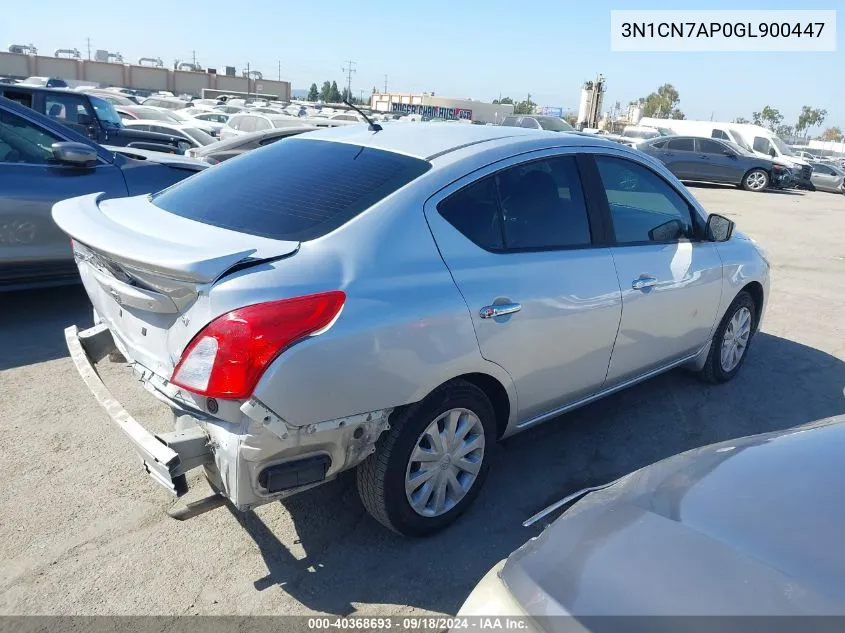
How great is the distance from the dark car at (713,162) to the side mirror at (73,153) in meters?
19.4

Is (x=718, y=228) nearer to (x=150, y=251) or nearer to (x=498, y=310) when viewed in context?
(x=498, y=310)

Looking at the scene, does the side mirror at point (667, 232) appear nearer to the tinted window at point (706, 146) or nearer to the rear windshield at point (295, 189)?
the rear windshield at point (295, 189)

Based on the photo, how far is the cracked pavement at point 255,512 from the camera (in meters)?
2.76

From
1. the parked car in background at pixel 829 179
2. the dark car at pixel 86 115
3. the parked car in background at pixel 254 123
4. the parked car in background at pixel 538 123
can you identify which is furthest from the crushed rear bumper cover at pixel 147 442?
the parked car in background at pixel 829 179

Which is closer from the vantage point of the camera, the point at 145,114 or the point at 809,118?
the point at 145,114

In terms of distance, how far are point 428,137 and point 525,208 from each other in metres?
0.60

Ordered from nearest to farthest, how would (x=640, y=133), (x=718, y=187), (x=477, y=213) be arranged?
(x=477, y=213) → (x=718, y=187) → (x=640, y=133)

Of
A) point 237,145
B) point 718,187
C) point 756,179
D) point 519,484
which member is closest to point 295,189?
point 519,484

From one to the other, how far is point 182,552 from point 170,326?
3.40ft

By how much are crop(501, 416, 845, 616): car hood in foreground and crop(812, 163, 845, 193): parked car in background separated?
2924 cm

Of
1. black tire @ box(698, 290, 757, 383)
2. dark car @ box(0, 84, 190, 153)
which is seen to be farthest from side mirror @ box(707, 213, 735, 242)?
dark car @ box(0, 84, 190, 153)

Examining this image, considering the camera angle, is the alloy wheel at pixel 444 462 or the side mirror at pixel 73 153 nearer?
the alloy wheel at pixel 444 462

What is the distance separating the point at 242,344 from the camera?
2.39 m

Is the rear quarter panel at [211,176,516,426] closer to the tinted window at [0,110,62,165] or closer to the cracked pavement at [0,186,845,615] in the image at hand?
the cracked pavement at [0,186,845,615]
